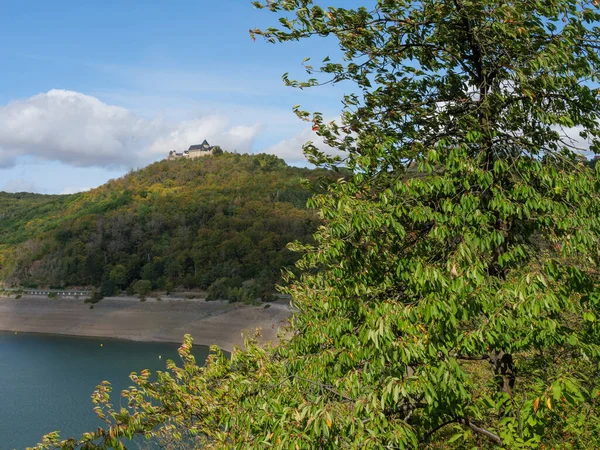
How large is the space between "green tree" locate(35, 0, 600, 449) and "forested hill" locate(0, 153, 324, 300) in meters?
59.3

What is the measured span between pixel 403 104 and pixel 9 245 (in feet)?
391

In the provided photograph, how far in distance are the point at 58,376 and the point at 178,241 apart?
45.0 metres

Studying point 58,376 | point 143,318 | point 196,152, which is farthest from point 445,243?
point 196,152

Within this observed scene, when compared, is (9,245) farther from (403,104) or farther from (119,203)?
(403,104)

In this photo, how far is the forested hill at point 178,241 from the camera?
77.1m

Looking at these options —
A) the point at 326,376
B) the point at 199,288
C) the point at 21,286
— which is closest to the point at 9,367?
the point at 199,288

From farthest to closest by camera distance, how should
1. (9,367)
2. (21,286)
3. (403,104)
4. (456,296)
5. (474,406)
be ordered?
1. (21,286)
2. (9,367)
3. (403,104)
4. (474,406)
5. (456,296)

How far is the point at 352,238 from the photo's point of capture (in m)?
4.72

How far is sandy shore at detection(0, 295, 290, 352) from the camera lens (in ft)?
199

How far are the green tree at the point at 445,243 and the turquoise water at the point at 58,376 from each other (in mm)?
27671

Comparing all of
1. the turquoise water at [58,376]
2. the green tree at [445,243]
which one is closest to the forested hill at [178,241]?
the turquoise water at [58,376]

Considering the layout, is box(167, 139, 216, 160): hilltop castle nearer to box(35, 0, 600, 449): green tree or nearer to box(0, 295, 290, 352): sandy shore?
box(0, 295, 290, 352): sandy shore

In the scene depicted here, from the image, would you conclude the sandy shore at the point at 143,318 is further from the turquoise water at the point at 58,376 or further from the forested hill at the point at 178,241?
the forested hill at the point at 178,241

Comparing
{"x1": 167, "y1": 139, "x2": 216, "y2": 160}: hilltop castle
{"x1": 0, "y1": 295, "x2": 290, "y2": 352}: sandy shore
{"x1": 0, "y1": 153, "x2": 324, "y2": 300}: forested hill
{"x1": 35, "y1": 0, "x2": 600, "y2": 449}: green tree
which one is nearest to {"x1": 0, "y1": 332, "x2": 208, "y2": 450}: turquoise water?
{"x1": 0, "y1": 295, "x2": 290, "y2": 352}: sandy shore
